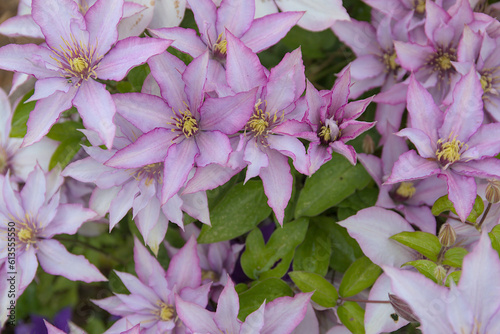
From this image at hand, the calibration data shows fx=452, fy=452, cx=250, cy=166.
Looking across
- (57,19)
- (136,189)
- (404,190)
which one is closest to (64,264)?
(136,189)

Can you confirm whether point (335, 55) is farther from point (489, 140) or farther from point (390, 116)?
point (489, 140)

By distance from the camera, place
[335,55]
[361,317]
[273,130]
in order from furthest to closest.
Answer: [335,55] → [361,317] → [273,130]

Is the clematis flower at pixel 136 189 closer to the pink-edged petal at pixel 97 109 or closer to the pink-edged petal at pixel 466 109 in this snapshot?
the pink-edged petal at pixel 97 109

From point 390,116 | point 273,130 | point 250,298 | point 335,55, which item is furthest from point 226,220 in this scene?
point 335,55

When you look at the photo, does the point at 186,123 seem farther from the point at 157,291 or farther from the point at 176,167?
the point at 157,291

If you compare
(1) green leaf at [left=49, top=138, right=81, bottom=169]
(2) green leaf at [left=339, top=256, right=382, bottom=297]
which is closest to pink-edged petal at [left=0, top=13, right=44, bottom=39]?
(1) green leaf at [left=49, top=138, right=81, bottom=169]

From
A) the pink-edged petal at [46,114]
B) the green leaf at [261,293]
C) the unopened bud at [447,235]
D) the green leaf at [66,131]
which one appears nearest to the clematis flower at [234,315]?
the green leaf at [261,293]

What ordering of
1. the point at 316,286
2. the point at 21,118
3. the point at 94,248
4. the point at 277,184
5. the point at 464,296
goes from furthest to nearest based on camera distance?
the point at 94,248 < the point at 21,118 < the point at 316,286 < the point at 277,184 < the point at 464,296
